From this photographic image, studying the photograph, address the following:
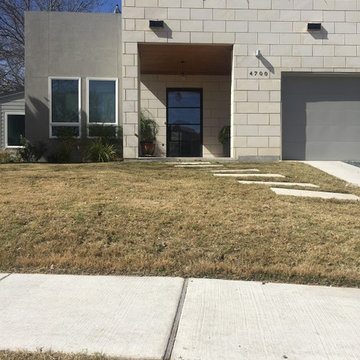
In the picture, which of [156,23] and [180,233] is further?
[156,23]

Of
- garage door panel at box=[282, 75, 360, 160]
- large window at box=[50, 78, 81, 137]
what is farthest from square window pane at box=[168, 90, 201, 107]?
garage door panel at box=[282, 75, 360, 160]

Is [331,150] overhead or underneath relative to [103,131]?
underneath

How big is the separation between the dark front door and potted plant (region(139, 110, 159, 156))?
0.80 metres

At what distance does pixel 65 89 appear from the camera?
1309 centimetres

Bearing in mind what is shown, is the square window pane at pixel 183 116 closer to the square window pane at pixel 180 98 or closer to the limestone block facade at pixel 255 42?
the square window pane at pixel 180 98

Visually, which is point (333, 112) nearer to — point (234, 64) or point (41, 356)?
point (234, 64)

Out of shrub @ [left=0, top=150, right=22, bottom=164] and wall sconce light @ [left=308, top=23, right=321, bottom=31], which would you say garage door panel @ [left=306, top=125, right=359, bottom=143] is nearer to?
wall sconce light @ [left=308, top=23, right=321, bottom=31]

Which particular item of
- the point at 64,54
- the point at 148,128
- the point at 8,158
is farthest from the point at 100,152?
the point at 64,54

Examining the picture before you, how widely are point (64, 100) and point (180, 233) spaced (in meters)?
9.83

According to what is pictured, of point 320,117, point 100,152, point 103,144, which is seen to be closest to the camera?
point 100,152

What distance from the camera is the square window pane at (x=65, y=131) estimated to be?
41.6ft

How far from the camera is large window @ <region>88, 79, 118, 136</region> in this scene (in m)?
13.1

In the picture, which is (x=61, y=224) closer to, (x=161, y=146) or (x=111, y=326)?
(x=111, y=326)

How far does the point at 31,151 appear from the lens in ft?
41.7
